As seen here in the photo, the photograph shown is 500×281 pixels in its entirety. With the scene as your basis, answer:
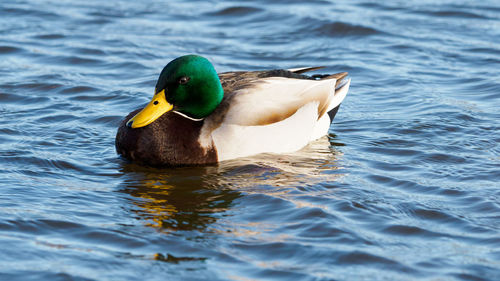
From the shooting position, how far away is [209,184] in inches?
277

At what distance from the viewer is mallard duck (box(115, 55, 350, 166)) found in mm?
7266

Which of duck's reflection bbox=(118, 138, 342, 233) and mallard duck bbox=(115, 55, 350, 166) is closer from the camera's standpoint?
duck's reflection bbox=(118, 138, 342, 233)

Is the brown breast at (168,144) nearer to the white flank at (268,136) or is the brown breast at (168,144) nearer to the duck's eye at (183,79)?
the white flank at (268,136)

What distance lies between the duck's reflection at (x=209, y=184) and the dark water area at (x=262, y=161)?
0.02m

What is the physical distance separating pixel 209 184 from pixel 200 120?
27.4 inches

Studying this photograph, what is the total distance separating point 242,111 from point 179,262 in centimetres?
227

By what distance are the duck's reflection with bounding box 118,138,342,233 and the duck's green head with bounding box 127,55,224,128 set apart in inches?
19.2

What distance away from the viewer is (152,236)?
5.81 m

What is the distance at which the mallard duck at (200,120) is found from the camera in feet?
23.8

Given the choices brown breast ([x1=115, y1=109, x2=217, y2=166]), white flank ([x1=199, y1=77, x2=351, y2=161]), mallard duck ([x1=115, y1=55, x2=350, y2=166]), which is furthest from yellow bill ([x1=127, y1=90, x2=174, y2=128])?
white flank ([x1=199, y1=77, x2=351, y2=161])

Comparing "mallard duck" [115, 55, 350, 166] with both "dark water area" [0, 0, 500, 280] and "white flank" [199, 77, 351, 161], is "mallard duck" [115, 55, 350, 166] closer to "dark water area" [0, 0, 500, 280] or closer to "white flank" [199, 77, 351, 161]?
"white flank" [199, 77, 351, 161]

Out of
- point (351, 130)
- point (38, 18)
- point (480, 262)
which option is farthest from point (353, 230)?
point (38, 18)

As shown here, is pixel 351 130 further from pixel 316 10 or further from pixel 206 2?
pixel 206 2

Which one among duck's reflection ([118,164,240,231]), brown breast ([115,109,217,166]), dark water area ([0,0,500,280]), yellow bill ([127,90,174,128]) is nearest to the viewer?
dark water area ([0,0,500,280])
